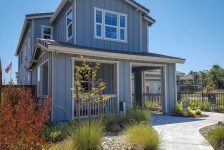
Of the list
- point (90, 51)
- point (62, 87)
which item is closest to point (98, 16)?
point (90, 51)

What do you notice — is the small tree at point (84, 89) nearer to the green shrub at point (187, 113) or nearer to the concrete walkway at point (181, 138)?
the concrete walkway at point (181, 138)

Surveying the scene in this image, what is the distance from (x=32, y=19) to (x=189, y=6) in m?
12.2

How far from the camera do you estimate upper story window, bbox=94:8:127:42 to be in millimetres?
15805

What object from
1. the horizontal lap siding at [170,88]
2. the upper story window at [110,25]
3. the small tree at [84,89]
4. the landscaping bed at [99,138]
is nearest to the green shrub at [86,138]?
the landscaping bed at [99,138]

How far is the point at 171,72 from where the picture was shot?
52.1ft

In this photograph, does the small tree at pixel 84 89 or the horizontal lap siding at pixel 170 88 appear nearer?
the small tree at pixel 84 89

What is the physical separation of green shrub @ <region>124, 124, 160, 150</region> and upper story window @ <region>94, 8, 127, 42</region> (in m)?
9.46

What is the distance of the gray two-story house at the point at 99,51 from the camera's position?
1188 cm

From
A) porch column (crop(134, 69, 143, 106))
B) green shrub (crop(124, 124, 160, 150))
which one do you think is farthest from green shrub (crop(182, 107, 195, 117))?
green shrub (crop(124, 124, 160, 150))

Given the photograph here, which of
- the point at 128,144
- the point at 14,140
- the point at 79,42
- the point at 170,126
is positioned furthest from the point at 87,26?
the point at 14,140

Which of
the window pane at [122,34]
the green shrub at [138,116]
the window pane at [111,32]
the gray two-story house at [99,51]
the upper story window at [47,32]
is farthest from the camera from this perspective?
the upper story window at [47,32]

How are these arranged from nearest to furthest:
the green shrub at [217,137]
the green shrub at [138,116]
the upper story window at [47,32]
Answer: the green shrub at [217,137] < the green shrub at [138,116] < the upper story window at [47,32]

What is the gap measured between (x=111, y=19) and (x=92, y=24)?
1.51 metres

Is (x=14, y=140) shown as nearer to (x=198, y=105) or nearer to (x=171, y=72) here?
(x=171, y=72)
